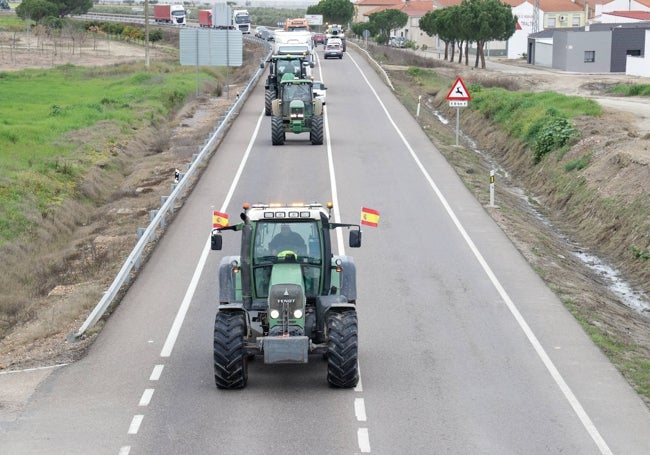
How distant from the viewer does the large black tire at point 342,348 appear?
15047 millimetres

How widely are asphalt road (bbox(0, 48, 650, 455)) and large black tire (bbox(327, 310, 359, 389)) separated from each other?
0.98 ft

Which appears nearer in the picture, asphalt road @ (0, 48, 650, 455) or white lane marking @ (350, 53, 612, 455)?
asphalt road @ (0, 48, 650, 455)

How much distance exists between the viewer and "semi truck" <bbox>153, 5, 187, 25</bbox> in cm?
15238

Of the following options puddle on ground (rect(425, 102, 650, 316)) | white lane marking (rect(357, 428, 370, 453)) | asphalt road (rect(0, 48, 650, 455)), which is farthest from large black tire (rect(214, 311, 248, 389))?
puddle on ground (rect(425, 102, 650, 316))

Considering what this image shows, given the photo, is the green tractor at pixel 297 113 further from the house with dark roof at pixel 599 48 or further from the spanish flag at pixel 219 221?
the house with dark roof at pixel 599 48

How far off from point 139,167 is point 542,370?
81.6ft

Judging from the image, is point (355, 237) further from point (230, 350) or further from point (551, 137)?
point (551, 137)

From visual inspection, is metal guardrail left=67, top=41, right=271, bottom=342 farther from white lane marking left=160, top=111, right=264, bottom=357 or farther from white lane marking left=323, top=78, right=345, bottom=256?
white lane marking left=323, top=78, right=345, bottom=256

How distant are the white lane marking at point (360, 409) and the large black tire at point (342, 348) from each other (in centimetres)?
35

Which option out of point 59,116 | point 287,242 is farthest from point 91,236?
point 59,116

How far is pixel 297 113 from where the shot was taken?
39.5 m

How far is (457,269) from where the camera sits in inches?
905

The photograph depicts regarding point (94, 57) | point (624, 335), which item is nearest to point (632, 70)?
point (94, 57)

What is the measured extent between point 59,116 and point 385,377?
36857mm
